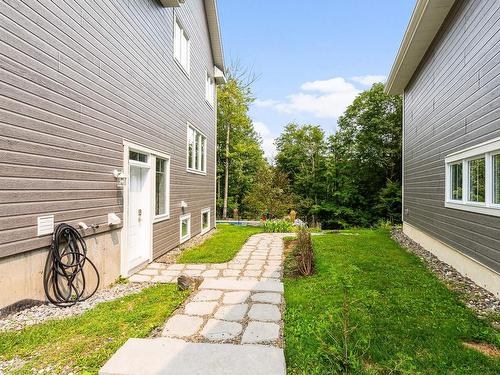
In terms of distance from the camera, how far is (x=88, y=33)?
415 cm

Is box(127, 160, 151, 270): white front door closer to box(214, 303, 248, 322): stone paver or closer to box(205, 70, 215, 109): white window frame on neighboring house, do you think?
box(214, 303, 248, 322): stone paver

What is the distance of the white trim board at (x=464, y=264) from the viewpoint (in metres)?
4.45

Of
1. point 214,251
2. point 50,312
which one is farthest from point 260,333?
point 214,251

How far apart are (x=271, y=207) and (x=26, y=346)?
1310 centimetres

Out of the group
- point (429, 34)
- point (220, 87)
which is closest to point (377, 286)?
point (429, 34)

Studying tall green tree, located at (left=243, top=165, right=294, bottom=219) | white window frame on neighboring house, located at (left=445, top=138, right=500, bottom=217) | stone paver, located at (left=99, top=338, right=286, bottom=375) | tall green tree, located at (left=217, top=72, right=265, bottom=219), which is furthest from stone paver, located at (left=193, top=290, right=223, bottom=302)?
tall green tree, located at (left=217, top=72, right=265, bottom=219)

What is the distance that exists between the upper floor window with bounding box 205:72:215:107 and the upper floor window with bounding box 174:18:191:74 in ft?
8.03

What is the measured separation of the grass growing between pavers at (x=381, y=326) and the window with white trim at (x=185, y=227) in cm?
420

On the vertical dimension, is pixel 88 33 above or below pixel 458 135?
above

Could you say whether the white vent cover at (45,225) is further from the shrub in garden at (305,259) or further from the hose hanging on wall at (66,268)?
the shrub in garden at (305,259)

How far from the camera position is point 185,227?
349 inches

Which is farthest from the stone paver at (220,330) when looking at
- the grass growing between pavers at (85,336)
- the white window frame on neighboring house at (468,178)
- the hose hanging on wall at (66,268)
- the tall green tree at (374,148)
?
the tall green tree at (374,148)

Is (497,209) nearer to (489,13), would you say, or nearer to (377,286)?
(377,286)

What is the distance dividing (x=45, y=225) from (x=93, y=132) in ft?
4.76
